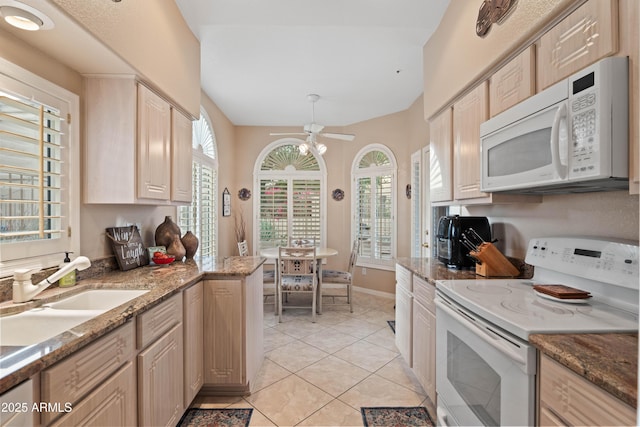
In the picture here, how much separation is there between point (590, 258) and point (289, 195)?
14.4 feet

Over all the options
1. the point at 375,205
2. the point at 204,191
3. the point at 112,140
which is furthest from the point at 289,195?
the point at 112,140

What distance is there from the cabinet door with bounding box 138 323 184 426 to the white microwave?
6.57ft

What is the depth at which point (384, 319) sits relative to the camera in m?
3.80

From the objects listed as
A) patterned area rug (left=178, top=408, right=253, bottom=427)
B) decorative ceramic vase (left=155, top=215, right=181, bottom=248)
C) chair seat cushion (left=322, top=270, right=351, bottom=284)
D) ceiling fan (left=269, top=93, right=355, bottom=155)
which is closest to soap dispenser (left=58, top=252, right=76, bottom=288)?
decorative ceramic vase (left=155, top=215, right=181, bottom=248)

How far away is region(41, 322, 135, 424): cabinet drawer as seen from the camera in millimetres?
889

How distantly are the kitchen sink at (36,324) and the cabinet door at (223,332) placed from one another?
31.3 inches

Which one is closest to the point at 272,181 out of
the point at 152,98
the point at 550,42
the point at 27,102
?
the point at 152,98

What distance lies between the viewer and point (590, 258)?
1.36 meters

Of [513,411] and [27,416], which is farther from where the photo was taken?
[513,411]

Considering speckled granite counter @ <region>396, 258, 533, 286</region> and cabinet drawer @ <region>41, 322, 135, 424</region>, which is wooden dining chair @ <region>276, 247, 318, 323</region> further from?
cabinet drawer @ <region>41, 322, 135, 424</region>

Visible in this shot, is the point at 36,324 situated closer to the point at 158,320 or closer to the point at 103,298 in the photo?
the point at 103,298

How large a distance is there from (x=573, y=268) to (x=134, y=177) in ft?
8.10

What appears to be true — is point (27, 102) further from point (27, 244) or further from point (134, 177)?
point (27, 244)

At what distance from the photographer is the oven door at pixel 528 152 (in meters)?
1.21
